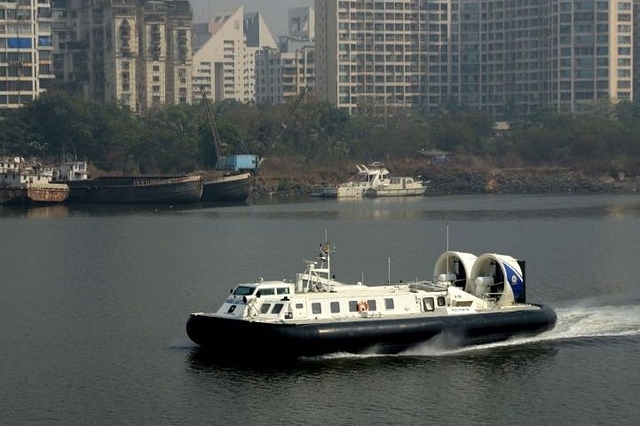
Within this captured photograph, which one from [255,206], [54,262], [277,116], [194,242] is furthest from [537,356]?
[277,116]

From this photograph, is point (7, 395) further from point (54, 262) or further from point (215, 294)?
point (54, 262)

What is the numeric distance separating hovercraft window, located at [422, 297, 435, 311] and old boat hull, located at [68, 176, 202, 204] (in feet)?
296

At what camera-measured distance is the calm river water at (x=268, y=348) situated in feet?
148

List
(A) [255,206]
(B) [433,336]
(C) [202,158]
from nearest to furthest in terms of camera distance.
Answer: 1. (B) [433,336]
2. (A) [255,206]
3. (C) [202,158]

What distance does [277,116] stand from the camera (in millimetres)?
187125

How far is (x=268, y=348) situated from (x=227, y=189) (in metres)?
96.1

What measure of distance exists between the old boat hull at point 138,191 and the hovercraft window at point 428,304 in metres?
90.2

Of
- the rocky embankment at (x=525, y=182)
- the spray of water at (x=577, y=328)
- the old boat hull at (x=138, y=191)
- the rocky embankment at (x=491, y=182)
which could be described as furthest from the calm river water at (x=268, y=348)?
the rocky embankment at (x=525, y=182)

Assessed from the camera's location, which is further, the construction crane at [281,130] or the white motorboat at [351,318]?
the construction crane at [281,130]

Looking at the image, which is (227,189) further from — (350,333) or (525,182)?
A: (350,333)

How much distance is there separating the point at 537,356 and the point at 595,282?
20.6 m

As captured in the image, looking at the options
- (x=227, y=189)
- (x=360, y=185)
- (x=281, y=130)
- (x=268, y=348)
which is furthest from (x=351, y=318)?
(x=281, y=130)

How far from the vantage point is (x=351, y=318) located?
50.9 metres

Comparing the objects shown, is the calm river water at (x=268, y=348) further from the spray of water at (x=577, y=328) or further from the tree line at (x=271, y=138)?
the tree line at (x=271, y=138)
